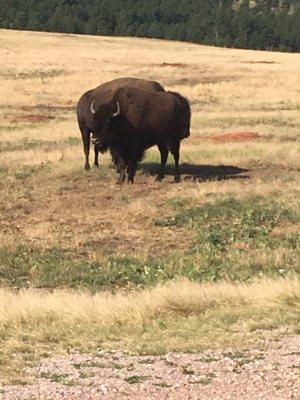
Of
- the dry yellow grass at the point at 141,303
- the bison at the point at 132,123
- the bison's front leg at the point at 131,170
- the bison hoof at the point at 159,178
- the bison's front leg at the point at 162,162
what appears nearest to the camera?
the dry yellow grass at the point at 141,303

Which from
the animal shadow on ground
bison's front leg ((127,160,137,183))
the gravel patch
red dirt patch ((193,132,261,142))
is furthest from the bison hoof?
the gravel patch

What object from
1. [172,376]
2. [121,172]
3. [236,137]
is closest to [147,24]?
[236,137]

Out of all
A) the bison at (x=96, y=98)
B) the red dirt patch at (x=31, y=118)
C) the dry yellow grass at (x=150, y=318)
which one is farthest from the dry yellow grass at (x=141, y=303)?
the red dirt patch at (x=31, y=118)

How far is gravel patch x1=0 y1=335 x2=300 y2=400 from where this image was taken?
5605mm

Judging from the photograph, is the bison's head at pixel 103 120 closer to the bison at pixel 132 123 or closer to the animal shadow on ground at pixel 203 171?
the bison at pixel 132 123

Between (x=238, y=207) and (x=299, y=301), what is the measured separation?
7093 millimetres

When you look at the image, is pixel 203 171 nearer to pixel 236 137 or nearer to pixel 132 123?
pixel 132 123

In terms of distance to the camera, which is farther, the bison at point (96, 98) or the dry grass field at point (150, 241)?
the bison at point (96, 98)

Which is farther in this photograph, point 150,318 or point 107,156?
point 107,156

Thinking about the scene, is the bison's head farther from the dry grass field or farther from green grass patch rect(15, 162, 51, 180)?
green grass patch rect(15, 162, 51, 180)

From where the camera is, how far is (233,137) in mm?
26359

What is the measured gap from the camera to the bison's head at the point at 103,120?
19.2m

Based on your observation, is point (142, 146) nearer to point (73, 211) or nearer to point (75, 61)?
point (73, 211)

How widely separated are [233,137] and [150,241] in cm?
1297
